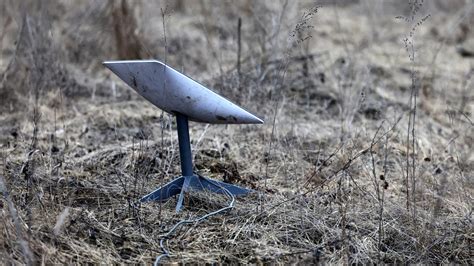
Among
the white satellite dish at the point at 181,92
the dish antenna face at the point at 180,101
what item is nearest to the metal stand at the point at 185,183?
the dish antenna face at the point at 180,101

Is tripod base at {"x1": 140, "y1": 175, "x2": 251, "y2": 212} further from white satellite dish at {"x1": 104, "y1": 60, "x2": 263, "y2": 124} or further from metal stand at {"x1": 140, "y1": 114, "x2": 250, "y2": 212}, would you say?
white satellite dish at {"x1": 104, "y1": 60, "x2": 263, "y2": 124}

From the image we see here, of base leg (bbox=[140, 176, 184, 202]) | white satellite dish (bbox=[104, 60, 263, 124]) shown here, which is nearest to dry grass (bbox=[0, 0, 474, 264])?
base leg (bbox=[140, 176, 184, 202])

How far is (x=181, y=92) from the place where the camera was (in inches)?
151

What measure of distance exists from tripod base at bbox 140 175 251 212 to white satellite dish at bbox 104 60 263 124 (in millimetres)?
332

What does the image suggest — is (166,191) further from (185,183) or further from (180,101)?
(180,101)

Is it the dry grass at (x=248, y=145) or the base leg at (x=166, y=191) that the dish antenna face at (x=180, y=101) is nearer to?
the base leg at (x=166, y=191)

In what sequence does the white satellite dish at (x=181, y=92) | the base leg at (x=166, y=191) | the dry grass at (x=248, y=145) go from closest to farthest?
the dry grass at (x=248, y=145) → the white satellite dish at (x=181, y=92) → the base leg at (x=166, y=191)

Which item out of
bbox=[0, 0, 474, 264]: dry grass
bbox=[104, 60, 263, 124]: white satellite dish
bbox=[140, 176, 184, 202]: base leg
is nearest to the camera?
bbox=[0, 0, 474, 264]: dry grass

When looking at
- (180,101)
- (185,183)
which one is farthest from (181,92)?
(185,183)

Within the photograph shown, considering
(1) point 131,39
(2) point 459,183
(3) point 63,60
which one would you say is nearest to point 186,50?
(1) point 131,39

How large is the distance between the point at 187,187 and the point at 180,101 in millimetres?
440

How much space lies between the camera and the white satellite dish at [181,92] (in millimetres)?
3818

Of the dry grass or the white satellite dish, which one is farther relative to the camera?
the white satellite dish

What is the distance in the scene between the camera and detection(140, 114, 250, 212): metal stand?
4.03 metres
